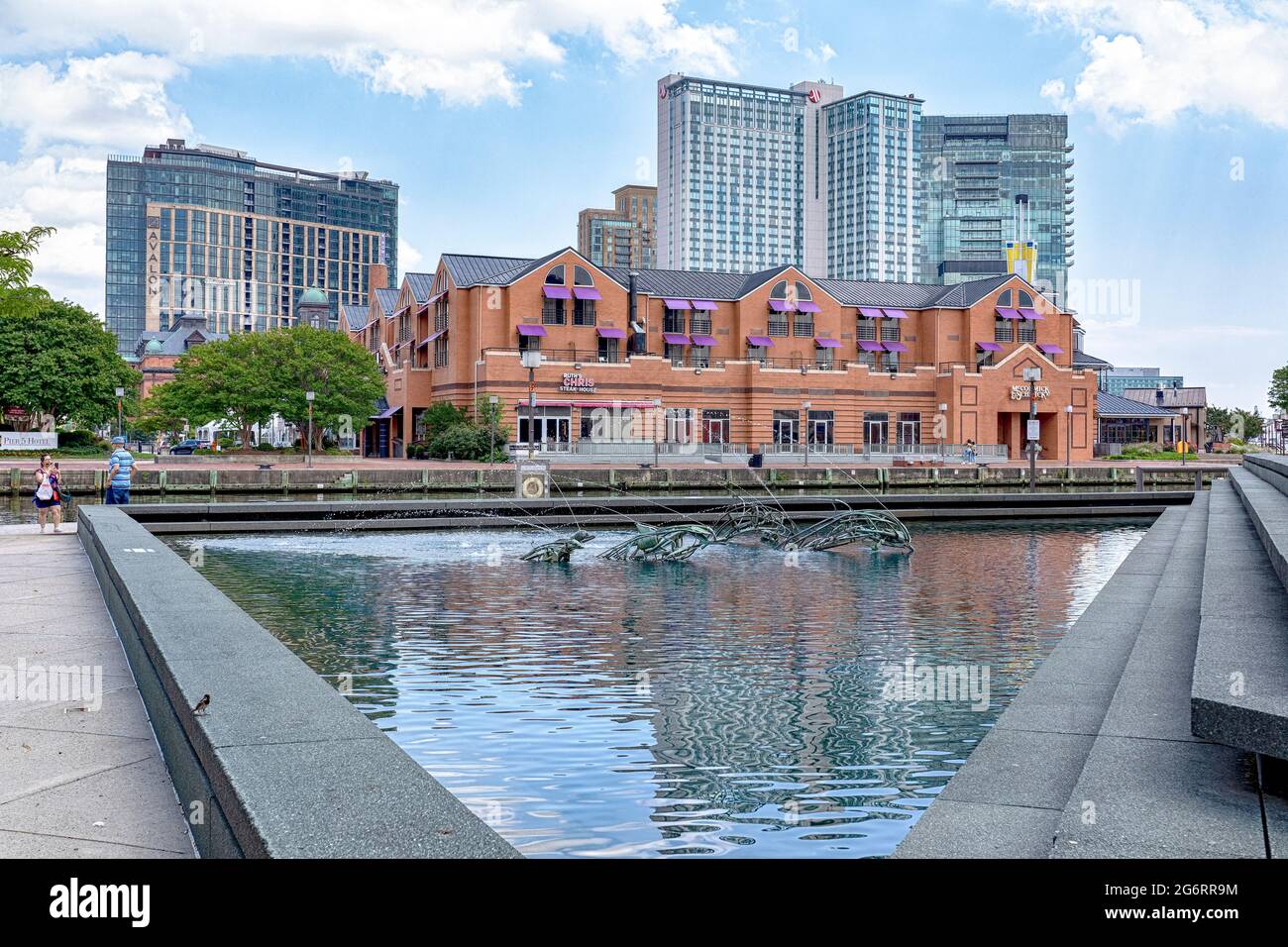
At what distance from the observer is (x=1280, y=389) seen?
88.4 m

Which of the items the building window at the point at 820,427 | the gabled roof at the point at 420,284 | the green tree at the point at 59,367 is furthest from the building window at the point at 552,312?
the green tree at the point at 59,367

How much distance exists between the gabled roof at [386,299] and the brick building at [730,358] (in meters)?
2.15

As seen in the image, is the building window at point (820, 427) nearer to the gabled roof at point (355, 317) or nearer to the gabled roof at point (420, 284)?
the gabled roof at point (420, 284)

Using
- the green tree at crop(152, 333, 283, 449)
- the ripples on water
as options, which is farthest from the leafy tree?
the ripples on water

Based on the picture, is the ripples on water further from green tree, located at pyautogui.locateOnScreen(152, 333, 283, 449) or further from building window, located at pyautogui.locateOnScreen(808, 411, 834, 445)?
building window, located at pyautogui.locateOnScreen(808, 411, 834, 445)

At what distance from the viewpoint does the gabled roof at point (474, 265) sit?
7375 centimetres

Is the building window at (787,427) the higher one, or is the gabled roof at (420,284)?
the gabled roof at (420,284)

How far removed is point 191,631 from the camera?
8617mm

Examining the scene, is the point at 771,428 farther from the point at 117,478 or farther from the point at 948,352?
the point at 117,478

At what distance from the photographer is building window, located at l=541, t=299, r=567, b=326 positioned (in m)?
73.4

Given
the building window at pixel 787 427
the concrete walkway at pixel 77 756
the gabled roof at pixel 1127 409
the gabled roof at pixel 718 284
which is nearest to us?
the concrete walkway at pixel 77 756

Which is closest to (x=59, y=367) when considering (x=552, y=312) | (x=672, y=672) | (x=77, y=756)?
(x=552, y=312)

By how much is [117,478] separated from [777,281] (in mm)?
58877
